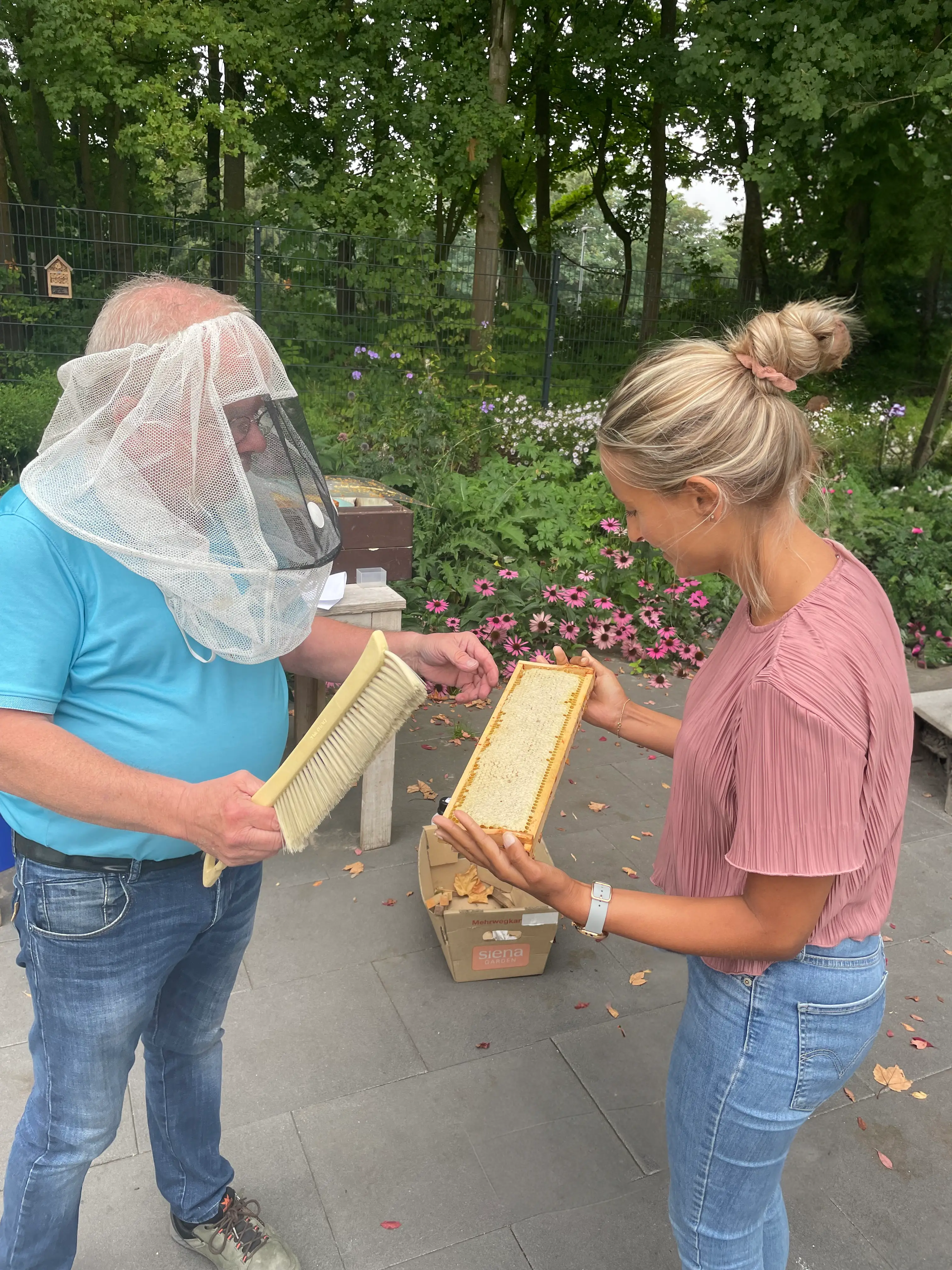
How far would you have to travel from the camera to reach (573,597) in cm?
604

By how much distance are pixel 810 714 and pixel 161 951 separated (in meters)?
1.31

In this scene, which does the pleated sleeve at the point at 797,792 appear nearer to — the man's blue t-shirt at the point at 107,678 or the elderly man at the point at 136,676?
the elderly man at the point at 136,676

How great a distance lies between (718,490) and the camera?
152 centimetres

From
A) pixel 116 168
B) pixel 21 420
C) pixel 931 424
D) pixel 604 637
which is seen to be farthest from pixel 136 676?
pixel 116 168

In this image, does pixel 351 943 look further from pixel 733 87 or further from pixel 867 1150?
pixel 733 87

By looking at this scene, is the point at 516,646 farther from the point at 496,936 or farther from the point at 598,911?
the point at 598,911

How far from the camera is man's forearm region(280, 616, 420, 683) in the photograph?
2.10 meters

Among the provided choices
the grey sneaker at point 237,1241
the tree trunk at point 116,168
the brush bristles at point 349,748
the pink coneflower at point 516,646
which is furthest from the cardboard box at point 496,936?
the tree trunk at point 116,168

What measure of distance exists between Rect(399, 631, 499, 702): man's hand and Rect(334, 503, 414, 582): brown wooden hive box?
6.80 ft

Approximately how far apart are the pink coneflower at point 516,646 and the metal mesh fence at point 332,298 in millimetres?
4016

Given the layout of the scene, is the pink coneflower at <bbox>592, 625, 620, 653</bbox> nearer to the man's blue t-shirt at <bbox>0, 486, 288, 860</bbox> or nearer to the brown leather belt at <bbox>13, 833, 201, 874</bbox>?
the man's blue t-shirt at <bbox>0, 486, 288, 860</bbox>

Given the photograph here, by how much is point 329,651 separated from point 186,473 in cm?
72

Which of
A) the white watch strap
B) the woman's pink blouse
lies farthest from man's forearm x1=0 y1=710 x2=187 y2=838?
the woman's pink blouse

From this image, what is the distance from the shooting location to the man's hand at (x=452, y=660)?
217cm
